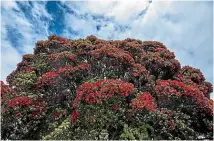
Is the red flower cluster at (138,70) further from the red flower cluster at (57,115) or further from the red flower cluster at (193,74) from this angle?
the red flower cluster at (57,115)

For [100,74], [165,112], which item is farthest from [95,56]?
[165,112]

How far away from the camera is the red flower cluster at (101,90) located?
437 inches

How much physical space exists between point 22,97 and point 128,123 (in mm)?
4494

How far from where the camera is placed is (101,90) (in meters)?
11.2

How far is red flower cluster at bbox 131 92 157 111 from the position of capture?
11.1 m

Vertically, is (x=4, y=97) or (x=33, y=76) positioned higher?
(x=33, y=76)

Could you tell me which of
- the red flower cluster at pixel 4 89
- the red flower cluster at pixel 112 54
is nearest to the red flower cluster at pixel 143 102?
the red flower cluster at pixel 112 54

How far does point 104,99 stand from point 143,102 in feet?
4.85

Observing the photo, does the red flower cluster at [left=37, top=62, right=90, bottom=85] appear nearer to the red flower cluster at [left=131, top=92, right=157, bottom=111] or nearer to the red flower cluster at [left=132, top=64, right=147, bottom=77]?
the red flower cluster at [left=132, top=64, right=147, bottom=77]

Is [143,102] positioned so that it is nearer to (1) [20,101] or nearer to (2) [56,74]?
(2) [56,74]

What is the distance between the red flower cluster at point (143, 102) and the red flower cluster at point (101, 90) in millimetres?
413

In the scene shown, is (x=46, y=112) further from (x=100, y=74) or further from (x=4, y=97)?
(x=100, y=74)

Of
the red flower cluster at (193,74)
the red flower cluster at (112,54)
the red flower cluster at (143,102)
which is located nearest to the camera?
the red flower cluster at (143,102)

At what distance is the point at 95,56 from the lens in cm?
1342
